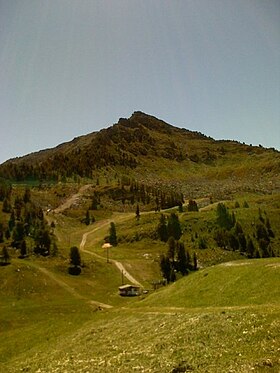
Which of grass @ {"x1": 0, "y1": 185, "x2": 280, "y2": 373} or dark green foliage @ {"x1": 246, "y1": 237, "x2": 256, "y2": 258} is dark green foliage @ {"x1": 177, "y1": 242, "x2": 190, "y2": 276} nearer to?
dark green foliage @ {"x1": 246, "y1": 237, "x2": 256, "y2": 258}

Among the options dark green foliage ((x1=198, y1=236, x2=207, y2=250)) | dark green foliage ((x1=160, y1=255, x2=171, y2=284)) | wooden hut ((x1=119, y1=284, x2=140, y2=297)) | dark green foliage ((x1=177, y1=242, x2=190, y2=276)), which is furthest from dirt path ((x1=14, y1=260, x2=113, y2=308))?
dark green foliage ((x1=198, y1=236, x2=207, y2=250))

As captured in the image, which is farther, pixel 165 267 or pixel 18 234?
pixel 18 234

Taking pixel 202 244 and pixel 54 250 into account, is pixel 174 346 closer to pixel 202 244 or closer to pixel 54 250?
pixel 54 250

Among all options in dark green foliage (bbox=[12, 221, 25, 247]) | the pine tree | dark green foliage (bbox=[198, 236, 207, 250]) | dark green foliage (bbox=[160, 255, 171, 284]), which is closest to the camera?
dark green foliage (bbox=[160, 255, 171, 284])

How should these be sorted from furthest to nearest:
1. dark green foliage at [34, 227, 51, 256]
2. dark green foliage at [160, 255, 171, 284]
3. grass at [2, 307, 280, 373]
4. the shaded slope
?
dark green foliage at [34, 227, 51, 256] < dark green foliage at [160, 255, 171, 284] < the shaded slope < grass at [2, 307, 280, 373]

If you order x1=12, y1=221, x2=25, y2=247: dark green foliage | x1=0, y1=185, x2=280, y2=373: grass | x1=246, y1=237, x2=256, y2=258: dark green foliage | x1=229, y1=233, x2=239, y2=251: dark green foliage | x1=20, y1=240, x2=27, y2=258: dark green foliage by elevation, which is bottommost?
x1=246, y1=237, x2=256, y2=258: dark green foliage

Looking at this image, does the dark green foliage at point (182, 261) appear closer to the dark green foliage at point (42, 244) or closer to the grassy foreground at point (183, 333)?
the dark green foliage at point (42, 244)

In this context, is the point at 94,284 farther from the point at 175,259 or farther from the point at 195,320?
the point at 195,320

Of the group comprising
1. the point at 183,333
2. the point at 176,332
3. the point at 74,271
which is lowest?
the point at 74,271

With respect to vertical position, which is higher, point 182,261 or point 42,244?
point 42,244

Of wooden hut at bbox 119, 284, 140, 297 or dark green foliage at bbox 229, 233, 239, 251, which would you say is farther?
dark green foliage at bbox 229, 233, 239, 251

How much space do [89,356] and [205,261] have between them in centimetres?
14022

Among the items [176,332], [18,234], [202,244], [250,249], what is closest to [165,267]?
[202,244]

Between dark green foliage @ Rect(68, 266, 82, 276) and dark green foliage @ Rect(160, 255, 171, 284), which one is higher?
dark green foliage @ Rect(68, 266, 82, 276)
